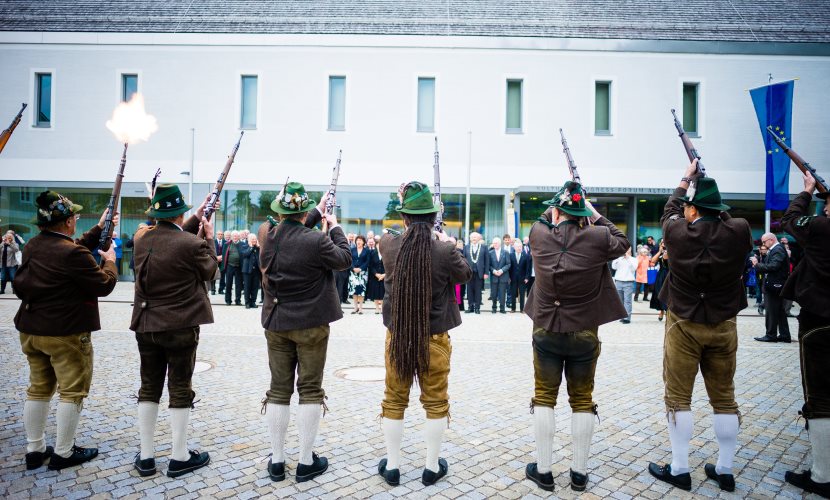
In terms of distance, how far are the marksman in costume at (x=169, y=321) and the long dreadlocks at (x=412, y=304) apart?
157cm

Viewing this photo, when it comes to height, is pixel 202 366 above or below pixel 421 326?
below

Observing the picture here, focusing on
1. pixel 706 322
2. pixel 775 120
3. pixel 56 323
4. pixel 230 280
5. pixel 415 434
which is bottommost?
pixel 415 434

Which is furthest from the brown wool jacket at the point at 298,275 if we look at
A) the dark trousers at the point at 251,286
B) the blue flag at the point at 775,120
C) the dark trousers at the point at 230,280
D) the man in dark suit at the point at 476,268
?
the blue flag at the point at 775,120

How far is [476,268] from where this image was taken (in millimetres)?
15594

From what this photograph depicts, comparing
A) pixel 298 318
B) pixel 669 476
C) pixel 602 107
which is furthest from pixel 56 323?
pixel 602 107

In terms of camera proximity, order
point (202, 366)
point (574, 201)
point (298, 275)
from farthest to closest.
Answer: point (202, 366)
point (298, 275)
point (574, 201)

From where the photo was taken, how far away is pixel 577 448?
4027 millimetres

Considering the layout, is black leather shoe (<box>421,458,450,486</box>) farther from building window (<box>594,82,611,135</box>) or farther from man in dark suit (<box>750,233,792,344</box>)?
building window (<box>594,82,611,135</box>)

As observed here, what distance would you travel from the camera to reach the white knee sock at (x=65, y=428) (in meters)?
4.17

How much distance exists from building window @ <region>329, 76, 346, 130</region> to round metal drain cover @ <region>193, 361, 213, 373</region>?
1468 cm

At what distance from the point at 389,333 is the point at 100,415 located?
337cm

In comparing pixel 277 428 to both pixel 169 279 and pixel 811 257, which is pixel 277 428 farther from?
pixel 811 257

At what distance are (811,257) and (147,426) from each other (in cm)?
549

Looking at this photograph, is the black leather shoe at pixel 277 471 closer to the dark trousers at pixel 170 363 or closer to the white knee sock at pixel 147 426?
the dark trousers at pixel 170 363
